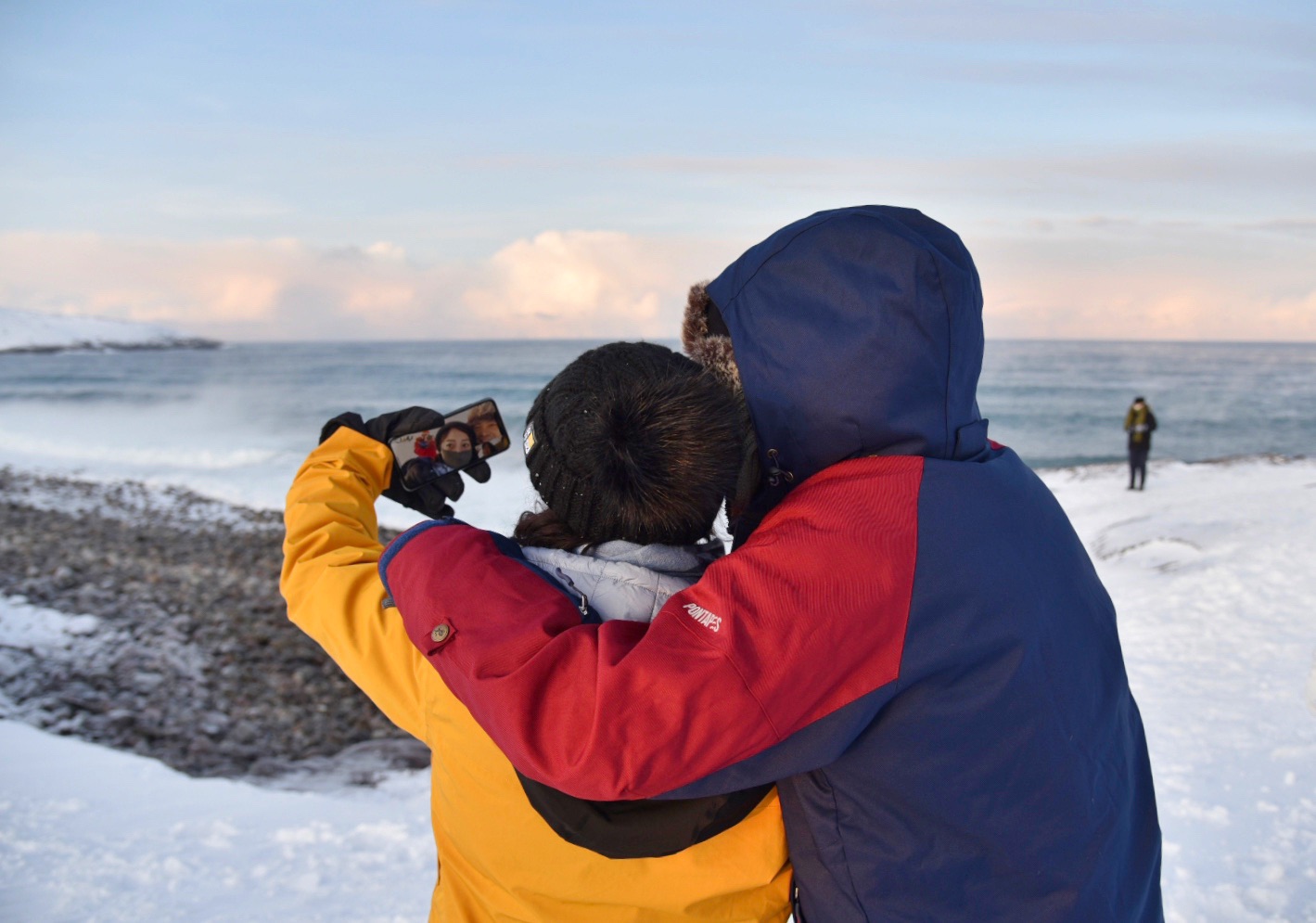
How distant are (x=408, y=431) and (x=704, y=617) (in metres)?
0.90

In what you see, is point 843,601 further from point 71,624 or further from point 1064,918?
point 71,624

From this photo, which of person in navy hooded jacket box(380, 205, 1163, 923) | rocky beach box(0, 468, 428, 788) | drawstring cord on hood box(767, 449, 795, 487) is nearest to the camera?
person in navy hooded jacket box(380, 205, 1163, 923)

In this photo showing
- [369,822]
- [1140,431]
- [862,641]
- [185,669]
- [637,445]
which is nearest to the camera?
[862,641]

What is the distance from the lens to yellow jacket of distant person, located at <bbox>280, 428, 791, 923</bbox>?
47.1 inches

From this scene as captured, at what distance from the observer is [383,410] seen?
1519 inches

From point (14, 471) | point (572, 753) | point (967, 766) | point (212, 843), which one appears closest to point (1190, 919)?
point (967, 766)

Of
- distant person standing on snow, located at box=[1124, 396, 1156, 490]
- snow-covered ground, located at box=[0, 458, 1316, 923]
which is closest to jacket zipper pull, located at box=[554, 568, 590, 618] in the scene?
snow-covered ground, located at box=[0, 458, 1316, 923]

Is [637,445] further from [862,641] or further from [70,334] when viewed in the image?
[70,334]

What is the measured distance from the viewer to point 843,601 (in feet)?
3.16

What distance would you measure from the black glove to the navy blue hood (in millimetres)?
692

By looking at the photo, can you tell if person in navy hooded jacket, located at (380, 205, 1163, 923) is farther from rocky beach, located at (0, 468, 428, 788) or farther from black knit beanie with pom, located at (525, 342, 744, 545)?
rocky beach, located at (0, 468, 428, 788)

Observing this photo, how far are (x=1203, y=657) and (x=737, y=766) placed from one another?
238 inches

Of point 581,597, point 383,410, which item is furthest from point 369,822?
point 383,410

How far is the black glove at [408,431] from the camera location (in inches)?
65.0
